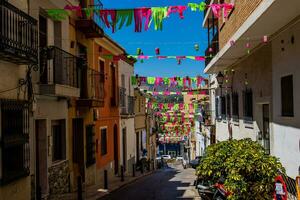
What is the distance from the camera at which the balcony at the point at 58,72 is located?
38.1 feet

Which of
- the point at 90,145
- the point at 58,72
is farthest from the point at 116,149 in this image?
the point at 58,72

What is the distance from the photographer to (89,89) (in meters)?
17.0

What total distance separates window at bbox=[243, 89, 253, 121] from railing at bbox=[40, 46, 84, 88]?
228 inches

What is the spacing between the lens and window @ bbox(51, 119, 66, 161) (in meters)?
14.0

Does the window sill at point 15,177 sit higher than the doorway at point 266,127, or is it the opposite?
the doorway at point 266,127

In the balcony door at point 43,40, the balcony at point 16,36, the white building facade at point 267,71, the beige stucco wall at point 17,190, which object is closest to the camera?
the balcony at point 16,36

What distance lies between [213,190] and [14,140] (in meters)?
5.07

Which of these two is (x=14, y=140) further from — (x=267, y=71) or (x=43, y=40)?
(x=267, y=71)

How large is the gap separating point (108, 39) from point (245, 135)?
848 cm

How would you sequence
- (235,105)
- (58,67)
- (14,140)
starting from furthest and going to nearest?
(235,105) < (58,67) < (14,140)

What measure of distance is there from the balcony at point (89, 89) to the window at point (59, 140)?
5.21 ft

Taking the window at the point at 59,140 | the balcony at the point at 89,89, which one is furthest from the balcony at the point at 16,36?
the balcony at the point at 89,89

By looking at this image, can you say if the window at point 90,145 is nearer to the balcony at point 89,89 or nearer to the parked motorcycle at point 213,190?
the balcony at point 89,89

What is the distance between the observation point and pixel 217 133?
81.0ft
